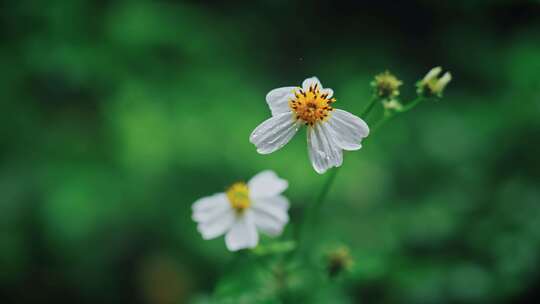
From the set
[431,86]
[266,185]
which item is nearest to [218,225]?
[266,185]

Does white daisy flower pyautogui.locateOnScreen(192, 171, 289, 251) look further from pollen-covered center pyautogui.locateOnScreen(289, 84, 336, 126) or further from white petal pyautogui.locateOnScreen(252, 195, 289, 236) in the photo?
pollen-covered center pyautogui.locateOnScreen(289, 84, 336, 126)

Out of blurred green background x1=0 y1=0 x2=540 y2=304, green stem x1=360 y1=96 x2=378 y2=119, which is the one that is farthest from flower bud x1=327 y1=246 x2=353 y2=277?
green stem x1=360 y1=96 x2=378 y2=119

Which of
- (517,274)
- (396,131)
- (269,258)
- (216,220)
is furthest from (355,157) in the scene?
(216,220)

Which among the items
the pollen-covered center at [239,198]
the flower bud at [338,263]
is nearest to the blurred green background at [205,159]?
the flower bud at [338,263]

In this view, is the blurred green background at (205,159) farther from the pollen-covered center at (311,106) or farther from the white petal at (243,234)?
the pollen-covered center at (311,106)

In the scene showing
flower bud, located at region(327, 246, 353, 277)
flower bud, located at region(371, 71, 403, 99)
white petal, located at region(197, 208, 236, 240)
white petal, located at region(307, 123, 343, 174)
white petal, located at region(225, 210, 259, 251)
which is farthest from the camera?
flower bud, located at region(327, 246, 353, 277)
